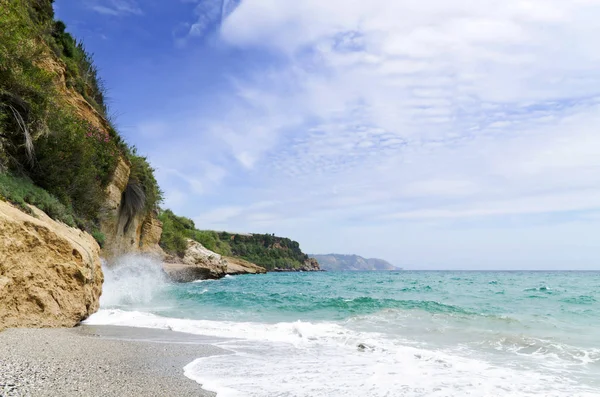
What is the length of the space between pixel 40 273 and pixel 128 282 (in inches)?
458

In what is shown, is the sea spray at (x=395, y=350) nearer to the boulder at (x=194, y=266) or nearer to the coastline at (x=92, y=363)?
the coastline at (x=92, y=363)

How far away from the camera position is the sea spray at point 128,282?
15091mm

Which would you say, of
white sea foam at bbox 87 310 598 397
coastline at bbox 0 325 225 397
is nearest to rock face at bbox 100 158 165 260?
coastline at bbox 0 325 225 397

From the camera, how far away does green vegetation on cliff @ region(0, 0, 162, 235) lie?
10.1 meters

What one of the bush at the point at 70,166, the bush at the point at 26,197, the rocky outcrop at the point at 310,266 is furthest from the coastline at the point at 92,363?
the rocky outcrop at the point at 310,266

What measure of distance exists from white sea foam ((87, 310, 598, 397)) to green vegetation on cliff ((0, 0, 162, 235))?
5751 millimetres

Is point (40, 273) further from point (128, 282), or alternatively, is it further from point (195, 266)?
point (195, 266)

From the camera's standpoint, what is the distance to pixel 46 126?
11156 millimetres

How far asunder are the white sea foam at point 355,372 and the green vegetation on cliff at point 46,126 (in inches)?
226

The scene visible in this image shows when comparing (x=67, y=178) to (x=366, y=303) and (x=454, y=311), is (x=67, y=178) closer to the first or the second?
(x=366, y=303)

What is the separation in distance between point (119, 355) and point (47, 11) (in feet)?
55.0

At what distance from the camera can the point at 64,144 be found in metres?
12.1

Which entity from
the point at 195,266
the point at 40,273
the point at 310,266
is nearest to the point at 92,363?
the point at 40,273

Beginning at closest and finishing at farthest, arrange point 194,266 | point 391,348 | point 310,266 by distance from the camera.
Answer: point 391,348 → point 194,266 → point 310,266
